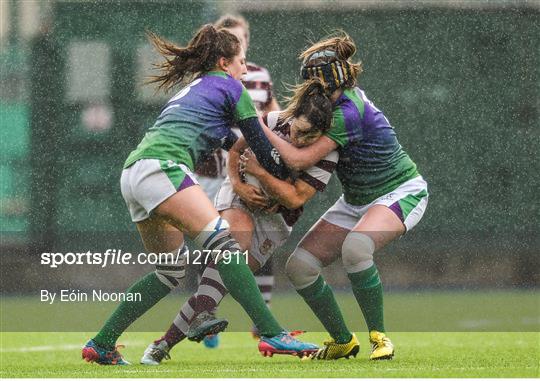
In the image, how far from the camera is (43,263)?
1093 centimetres

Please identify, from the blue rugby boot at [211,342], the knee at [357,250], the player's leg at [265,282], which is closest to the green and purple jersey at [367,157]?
the knee at [357,250]

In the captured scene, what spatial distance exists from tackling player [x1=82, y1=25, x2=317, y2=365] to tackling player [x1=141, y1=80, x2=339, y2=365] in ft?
0.35

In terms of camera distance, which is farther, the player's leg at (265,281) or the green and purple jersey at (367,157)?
the player's leg at (265,281)

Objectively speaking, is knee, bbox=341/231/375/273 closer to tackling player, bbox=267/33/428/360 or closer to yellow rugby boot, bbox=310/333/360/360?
tackling player, bbox=267/33/428/360

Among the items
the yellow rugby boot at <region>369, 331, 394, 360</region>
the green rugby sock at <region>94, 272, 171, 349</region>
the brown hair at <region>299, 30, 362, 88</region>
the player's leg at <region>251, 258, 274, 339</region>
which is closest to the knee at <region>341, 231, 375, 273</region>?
the yellow rugby boot at <region>369, 331, 394, 360</region>

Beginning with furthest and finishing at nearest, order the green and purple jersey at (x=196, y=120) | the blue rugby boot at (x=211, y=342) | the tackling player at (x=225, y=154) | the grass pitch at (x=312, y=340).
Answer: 1. the tackling player at (x=225, y=154)
2. the blue rugby boot at (x=211, y=342)
3. the green and purple jersey at (x=196, y=120)
4. the grass pitch at (x=312, y=340)

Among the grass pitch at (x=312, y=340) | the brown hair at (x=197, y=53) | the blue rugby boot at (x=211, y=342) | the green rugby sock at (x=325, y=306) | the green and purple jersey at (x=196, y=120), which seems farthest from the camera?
the blue rugby boot at (x=211, y=342)

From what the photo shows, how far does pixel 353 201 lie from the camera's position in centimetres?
561

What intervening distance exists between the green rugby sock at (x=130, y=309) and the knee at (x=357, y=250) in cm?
78

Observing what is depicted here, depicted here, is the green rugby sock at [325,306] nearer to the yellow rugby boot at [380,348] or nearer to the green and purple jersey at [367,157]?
the yellow rugby boot at [380,348]

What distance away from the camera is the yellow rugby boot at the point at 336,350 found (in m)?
5.51

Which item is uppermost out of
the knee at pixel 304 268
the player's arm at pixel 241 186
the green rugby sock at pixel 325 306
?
the player's arm at pixel 241 186

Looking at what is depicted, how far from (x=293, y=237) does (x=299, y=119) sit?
212 inches

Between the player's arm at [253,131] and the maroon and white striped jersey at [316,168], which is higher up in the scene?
the player's arm at [253,131]
